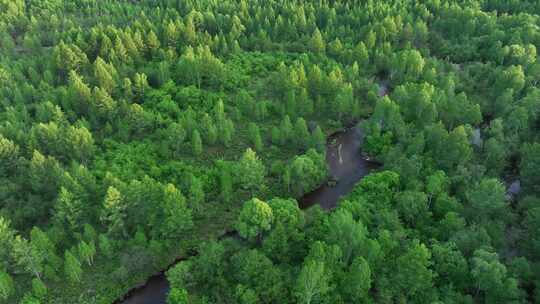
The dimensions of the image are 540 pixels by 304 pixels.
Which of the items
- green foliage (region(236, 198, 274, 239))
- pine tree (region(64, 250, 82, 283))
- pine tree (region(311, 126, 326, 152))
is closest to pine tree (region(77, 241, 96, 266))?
pine tree (region(64, 250, 82, 283))

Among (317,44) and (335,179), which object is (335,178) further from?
(317,44)

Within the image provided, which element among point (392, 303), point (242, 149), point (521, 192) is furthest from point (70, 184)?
point (521, 192)

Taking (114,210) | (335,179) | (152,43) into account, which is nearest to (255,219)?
(114,210)

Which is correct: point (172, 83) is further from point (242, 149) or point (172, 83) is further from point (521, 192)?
point (521, 192)

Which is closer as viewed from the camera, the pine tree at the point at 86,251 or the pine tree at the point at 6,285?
the pine tree at the point at 6,285

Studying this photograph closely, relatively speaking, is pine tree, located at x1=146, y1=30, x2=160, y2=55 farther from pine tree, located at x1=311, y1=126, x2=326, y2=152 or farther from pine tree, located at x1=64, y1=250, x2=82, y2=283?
pine tree, located at x1=64, y1=250, x2=82, y2=283

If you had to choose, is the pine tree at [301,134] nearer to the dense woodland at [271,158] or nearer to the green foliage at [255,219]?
the dense woodland at [271,158]

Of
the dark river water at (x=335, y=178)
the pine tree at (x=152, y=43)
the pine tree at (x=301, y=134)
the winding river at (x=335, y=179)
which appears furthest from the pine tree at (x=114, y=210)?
the pine tree at (x=152, y=43)
